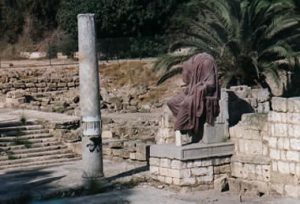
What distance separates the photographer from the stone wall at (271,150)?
13148mm

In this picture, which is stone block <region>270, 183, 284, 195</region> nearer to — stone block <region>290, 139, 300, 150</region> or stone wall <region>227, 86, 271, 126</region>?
stone block <region>290, 139, 300, 150</region>

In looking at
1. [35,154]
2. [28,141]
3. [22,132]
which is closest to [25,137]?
[28,141]

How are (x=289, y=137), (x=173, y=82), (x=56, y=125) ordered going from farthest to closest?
(x=173, y=82), (x=56, y=125), (x=289, y=137)

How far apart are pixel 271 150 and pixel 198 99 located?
182 centimetres

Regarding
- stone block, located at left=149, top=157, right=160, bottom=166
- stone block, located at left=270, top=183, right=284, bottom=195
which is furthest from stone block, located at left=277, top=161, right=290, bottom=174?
stone block, located at left=149, top=157, right=160, bottom=166

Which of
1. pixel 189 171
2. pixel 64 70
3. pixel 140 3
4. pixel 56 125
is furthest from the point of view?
pixel 140 3

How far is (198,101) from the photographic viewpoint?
14414 millimetres

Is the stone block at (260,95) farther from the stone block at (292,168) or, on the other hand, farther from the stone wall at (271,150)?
the stone block at (292,168)

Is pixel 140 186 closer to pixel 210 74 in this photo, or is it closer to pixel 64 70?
pixel 210 74

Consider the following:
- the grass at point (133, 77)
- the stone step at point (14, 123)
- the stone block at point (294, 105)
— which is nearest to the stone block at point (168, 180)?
the stone block at point (294, 105)

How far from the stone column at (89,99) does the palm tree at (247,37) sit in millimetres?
10478

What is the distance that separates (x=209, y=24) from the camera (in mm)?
25781

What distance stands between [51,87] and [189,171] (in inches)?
960

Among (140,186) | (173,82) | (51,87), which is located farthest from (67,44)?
(140,186)
